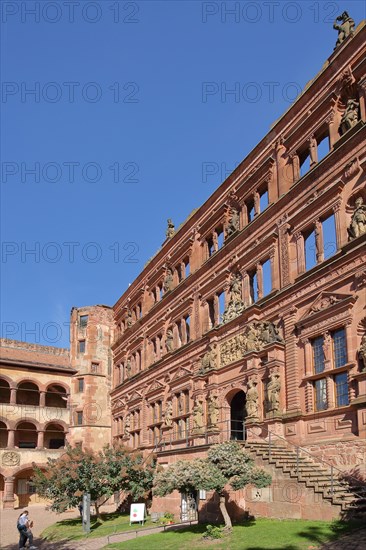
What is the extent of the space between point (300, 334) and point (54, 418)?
98.2 ft

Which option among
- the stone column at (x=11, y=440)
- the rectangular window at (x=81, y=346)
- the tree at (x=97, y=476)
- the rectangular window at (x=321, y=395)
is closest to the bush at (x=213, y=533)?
the rectangular window at (x=321, y=395)

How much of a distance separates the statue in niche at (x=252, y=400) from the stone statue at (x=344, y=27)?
47.0 ft

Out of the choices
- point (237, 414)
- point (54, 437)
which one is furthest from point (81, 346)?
point (237, 414)

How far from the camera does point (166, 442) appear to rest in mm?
34656

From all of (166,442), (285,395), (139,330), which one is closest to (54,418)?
(139,330)

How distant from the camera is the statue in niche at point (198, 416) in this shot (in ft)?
96.0

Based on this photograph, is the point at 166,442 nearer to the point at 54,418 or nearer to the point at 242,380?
the point at 242,380

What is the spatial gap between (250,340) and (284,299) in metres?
2.62

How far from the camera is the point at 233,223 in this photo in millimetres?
29969

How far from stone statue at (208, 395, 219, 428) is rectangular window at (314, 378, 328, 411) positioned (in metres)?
7.09

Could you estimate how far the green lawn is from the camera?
579 inches

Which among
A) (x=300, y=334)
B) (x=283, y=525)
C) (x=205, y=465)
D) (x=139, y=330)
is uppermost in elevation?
(x=139, y=330)

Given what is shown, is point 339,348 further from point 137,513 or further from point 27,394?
point 27,394

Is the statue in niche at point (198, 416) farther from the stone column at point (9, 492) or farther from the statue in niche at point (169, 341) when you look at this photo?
the stone column at point (9, 492)
